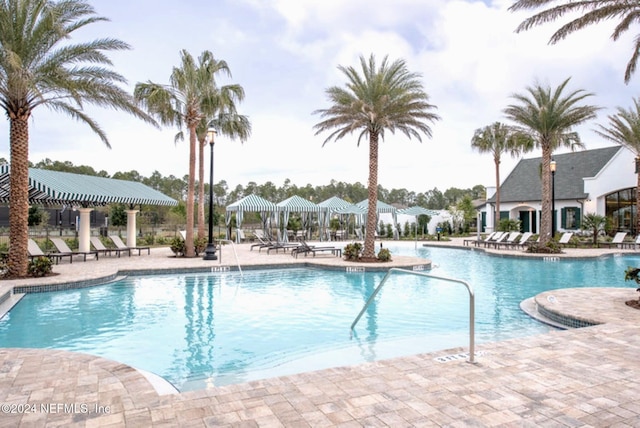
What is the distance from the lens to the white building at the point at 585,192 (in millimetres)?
29078

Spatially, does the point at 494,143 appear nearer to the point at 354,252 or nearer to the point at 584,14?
the point at 354,252

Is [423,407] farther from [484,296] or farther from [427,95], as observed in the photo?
[427,95]

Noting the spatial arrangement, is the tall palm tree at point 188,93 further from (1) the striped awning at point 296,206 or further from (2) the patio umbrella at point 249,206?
(1) the striped awning at point 296,206

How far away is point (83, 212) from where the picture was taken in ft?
56.4

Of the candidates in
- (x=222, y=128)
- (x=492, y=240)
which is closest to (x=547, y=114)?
(x=492, y=240)

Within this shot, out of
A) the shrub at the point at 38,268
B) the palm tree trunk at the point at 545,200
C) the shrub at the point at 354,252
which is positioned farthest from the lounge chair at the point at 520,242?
the shrub at the point at 38,268

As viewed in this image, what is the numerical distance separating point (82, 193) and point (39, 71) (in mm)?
5959

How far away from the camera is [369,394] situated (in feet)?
12.1

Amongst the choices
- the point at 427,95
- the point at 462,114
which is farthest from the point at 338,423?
the point at 462,114

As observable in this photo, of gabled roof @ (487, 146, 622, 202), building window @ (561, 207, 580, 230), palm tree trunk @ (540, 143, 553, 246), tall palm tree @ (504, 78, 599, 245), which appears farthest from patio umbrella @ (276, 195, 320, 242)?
building window @ (561, 207, 580, 230)

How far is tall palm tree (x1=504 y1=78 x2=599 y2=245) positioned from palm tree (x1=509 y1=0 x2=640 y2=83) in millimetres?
10182

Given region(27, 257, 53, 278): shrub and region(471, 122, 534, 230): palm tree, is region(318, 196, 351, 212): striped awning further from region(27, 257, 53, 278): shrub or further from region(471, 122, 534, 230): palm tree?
region(27, 257, 53, 278): shrub

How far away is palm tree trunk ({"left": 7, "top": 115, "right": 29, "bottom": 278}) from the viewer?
1080 cm

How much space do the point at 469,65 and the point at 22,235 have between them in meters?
15.6
